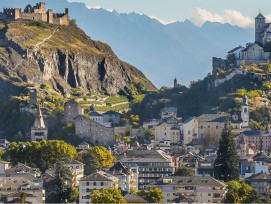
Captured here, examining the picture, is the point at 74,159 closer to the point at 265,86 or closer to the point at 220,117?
the point at 220,117

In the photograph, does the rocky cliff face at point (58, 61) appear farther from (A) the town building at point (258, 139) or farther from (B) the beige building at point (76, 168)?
(B) the beige building at point (76, 168)

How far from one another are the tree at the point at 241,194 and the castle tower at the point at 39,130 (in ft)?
128

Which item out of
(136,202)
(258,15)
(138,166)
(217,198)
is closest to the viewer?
(136,202)

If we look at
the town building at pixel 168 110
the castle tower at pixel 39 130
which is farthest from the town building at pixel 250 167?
the town building at pixel 168 110

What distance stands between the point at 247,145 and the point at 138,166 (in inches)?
705

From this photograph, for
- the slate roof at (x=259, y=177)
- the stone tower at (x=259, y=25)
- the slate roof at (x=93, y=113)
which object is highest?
the stone tower at (x=259, y=25)

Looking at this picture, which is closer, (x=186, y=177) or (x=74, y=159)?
(x=186, y=177)

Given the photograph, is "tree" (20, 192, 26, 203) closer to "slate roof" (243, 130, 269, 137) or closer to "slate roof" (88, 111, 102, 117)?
"slate roof" (243, 130, 269, 137)

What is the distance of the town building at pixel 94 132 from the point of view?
12250 cm

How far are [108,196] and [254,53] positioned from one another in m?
64.5

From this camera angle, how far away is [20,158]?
347ft

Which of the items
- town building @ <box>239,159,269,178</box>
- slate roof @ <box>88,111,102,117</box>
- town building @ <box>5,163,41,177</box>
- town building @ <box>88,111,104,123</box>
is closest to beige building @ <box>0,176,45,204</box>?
town building @ <box>5,163,41,177</box>

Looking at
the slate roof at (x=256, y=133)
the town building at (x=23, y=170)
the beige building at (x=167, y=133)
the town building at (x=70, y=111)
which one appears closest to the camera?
the town building at (x=23, y=170)

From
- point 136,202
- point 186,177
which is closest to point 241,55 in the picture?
point 186,177
